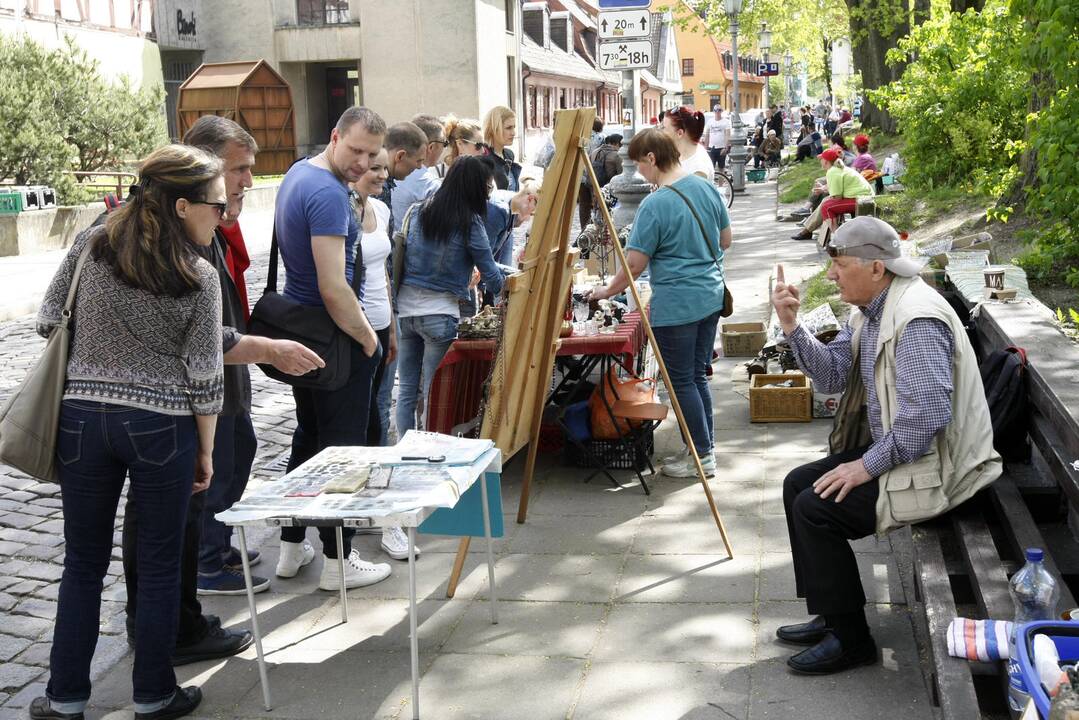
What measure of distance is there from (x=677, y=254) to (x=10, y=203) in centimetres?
1458

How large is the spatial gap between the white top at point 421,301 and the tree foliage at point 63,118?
16.7m

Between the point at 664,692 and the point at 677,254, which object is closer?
the point at 664,692

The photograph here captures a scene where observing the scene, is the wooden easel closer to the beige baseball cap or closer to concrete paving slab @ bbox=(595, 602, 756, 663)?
concrete paving slab @ bbox=(595, 602, 756, 663)

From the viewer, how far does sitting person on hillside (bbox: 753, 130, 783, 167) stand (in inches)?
1384

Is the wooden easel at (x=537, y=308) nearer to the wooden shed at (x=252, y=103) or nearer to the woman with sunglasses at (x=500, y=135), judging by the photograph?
the woman with sunglasses at (x=500, y=135)

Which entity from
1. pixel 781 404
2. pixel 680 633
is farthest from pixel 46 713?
pixel 781 404

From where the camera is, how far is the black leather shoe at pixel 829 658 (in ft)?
14.0

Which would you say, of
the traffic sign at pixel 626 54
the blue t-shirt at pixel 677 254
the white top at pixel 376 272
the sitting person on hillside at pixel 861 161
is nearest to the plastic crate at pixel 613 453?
the blue t-shirt at pixel 677 254

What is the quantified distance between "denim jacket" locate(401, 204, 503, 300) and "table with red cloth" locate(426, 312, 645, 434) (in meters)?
0.39

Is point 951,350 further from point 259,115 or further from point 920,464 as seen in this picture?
point 259,115

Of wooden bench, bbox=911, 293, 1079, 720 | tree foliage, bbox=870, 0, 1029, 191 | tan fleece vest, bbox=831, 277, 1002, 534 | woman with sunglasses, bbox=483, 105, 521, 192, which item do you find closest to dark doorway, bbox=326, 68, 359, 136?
tree foliage, bbox=870, 0, 1029, 191

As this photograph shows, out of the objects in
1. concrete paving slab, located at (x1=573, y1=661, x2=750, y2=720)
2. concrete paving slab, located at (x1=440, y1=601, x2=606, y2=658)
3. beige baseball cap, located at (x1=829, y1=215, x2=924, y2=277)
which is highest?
beige baseball cap, located at (x1=829, y1=215, x2=924, y2=277)

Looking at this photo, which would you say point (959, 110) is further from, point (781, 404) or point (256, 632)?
point (256, 632)

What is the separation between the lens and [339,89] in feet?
142
